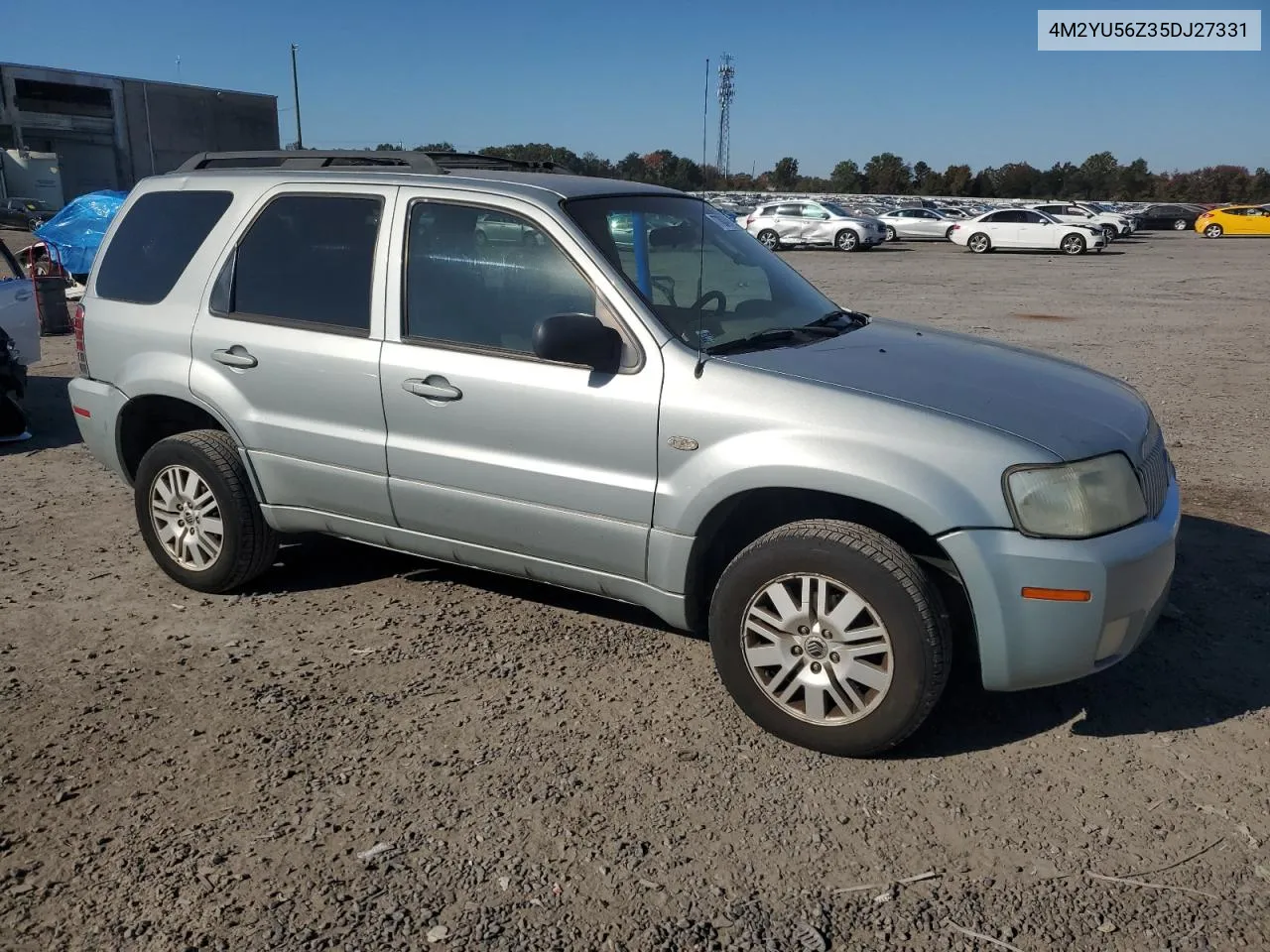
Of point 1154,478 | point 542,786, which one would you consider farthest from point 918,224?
point 542,786

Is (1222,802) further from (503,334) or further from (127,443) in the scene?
(127,443)

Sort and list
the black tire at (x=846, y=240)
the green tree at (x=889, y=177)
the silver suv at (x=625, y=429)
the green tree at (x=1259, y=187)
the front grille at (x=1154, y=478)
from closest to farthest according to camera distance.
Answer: the silver suv at (x=625, y=429), the front grille at (x=1154, y=478), the black tire at (x=846, y=240), the green tree at (x=1259, y=187), the green tree at (x=889, y=177)

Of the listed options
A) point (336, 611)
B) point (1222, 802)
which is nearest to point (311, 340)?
point (336, 611)

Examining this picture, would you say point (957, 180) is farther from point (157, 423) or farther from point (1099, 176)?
point (157, 423)

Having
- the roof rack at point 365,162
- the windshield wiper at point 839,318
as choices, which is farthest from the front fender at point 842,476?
the roof rack at point 365,162

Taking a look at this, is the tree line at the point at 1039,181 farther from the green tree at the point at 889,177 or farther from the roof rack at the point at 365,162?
the roof rack at the point at 365,162

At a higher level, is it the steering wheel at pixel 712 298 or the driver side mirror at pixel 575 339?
the steering wheel at pixel 712 298

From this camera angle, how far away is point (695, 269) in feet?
14.4

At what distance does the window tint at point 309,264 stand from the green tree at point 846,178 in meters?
82.2

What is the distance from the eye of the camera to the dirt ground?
2828 mm

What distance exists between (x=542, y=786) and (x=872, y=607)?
1190 millimetres

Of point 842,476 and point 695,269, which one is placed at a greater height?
point 695,269

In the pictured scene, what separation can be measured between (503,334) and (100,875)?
222 centimetres

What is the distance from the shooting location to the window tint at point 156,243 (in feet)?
16.2
